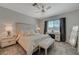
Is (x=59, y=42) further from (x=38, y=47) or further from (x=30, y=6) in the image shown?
(x=30, y=6)

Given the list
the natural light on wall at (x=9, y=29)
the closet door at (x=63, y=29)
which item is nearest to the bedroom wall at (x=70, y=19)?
the closet door at (x=63, y=29)

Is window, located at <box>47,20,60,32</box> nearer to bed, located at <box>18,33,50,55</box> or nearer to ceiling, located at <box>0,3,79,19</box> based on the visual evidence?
ceiling, located at <box>0,3,79,19</box>

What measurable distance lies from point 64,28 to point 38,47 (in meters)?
0.83

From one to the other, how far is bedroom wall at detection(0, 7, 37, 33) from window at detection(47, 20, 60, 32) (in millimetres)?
390

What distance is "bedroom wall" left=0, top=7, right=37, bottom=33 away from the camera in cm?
158

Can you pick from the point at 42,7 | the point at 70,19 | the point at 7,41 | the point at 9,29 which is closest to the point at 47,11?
the point at 42,7

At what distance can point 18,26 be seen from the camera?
5.67 ft

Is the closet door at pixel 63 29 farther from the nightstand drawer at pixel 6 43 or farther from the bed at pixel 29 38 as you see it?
the nightstand drawer at pixel 6 43

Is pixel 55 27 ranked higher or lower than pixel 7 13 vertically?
lower

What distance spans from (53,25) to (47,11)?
415 millimetres

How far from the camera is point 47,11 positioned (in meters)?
1.70

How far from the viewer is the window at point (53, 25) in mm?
1789

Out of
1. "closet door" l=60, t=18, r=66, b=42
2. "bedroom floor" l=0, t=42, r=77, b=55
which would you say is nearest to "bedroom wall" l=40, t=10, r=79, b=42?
"closet door" l=60, t=18, r=66, b=42

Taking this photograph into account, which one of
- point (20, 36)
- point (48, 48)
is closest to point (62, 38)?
point (48, 48)
